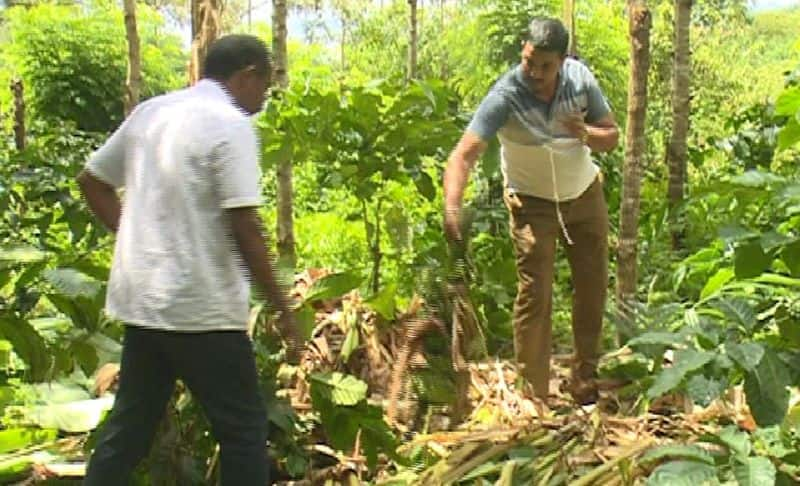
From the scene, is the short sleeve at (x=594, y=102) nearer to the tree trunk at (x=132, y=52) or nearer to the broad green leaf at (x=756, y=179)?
the broad green leaf at (x=756, y=179)

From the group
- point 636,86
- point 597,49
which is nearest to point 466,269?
point 636,86

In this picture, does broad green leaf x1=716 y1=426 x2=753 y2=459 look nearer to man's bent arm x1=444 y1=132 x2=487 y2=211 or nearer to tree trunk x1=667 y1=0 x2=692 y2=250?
man's bent arm x1=444 y1=132 x2=487 y2=211

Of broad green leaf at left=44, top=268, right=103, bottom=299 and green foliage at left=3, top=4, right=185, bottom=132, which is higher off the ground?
green foliage at left=3, top=4, right=185, bottom=132

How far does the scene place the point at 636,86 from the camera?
161 inches

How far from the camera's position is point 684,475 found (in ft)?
5.65

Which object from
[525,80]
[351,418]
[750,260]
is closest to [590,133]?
[525,80]

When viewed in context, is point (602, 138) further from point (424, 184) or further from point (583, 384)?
point (583, 384)

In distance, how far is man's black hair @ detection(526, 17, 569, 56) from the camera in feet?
10.9

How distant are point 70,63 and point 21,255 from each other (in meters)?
10.5

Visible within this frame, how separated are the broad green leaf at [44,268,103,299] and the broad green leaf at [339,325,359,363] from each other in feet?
4.87

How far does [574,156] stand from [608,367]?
813 mm

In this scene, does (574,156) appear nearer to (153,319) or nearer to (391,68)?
(153,319)

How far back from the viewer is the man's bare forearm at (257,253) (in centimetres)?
241

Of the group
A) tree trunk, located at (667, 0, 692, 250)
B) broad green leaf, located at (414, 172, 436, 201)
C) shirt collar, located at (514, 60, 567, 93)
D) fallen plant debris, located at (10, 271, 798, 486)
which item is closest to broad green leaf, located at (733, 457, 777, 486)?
fallen plant debris, located at (10, 271, 798, 486)
